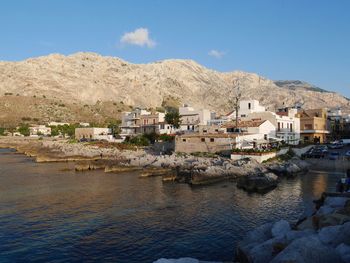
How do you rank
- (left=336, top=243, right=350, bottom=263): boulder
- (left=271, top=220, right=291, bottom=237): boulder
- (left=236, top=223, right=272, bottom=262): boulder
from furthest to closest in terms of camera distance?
(left=271, top=220, right=291, bottom=237): boulder → (left=236, top=223, right=272, bottom=262): boulder → (left=336, top=243, right=350, bottom=263): boulder

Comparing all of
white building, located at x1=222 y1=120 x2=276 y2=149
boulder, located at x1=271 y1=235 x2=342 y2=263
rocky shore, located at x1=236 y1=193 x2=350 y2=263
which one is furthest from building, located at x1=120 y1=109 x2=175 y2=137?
boulder, located at x1=271 y1=235 x2=342 y2=263

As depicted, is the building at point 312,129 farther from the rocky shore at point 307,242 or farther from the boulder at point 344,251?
the boulder at point 344,251

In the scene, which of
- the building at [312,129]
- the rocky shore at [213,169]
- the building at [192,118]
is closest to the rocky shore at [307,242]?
the rocky shore at [213,169]

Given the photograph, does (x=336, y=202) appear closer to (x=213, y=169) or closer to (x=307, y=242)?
(x=307, y=242)

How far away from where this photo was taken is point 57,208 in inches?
1297

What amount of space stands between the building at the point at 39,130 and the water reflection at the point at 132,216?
4986 inches

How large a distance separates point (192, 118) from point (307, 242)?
3656 inches

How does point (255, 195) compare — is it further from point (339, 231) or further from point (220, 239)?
point (339, 231)

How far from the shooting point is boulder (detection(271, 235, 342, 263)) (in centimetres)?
1159

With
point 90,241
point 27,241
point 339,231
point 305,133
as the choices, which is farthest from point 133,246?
point 305,133

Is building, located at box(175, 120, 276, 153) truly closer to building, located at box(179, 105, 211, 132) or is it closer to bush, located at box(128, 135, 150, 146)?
bush, located at box(128, 135, 150, 146)

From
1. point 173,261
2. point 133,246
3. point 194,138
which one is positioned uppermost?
point 194,138

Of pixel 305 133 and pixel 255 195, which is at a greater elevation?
pixel 305 133

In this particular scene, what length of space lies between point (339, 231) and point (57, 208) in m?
26.2
